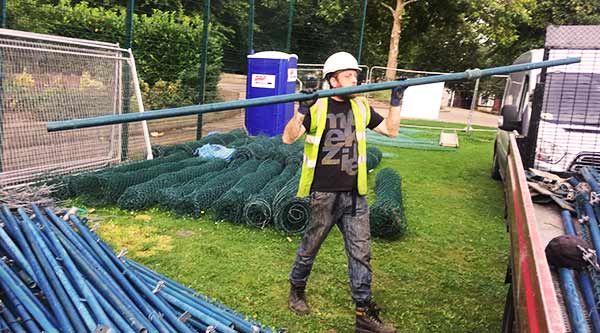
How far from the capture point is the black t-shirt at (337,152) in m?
3.73

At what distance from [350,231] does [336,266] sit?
4.17ft

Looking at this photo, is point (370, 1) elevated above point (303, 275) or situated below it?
above

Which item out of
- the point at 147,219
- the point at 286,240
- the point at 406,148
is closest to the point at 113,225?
the point at 147,219

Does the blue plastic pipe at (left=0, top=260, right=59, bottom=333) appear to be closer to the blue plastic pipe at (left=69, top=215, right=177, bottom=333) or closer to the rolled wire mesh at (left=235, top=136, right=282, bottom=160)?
the blue plastic pipe at (left=69, top=215, right=177, bottom=333)

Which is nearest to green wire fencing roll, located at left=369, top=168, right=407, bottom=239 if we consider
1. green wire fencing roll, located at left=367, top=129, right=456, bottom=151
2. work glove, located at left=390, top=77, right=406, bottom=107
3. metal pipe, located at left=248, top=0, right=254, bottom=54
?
work glove, located at left=390, top=77, right=406, bottom=107

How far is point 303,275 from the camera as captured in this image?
13.2 ft

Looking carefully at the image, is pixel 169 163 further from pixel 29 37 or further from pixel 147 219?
pixel 29 37

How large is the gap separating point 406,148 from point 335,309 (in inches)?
388

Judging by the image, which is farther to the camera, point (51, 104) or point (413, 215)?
point (413, 215)

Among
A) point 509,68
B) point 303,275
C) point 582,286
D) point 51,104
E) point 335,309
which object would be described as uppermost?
point 509,68

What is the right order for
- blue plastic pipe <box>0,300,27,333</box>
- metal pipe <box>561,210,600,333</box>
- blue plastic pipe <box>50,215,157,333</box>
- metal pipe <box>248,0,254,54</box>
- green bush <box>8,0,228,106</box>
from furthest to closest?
metal pipe <box>248,0,254,54</box> → green bush <box>8,0,228,106</box> → blue plastic pipe <box>50,215,157,333</box> → blue plastic pipe <box>0,300,27,333</box> → metal pipe <box>561,210,600,333</box>

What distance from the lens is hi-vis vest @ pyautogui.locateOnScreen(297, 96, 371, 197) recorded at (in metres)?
3.69

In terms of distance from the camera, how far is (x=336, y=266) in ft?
16.3

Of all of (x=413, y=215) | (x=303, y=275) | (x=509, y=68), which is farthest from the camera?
(x=413, y=215)
